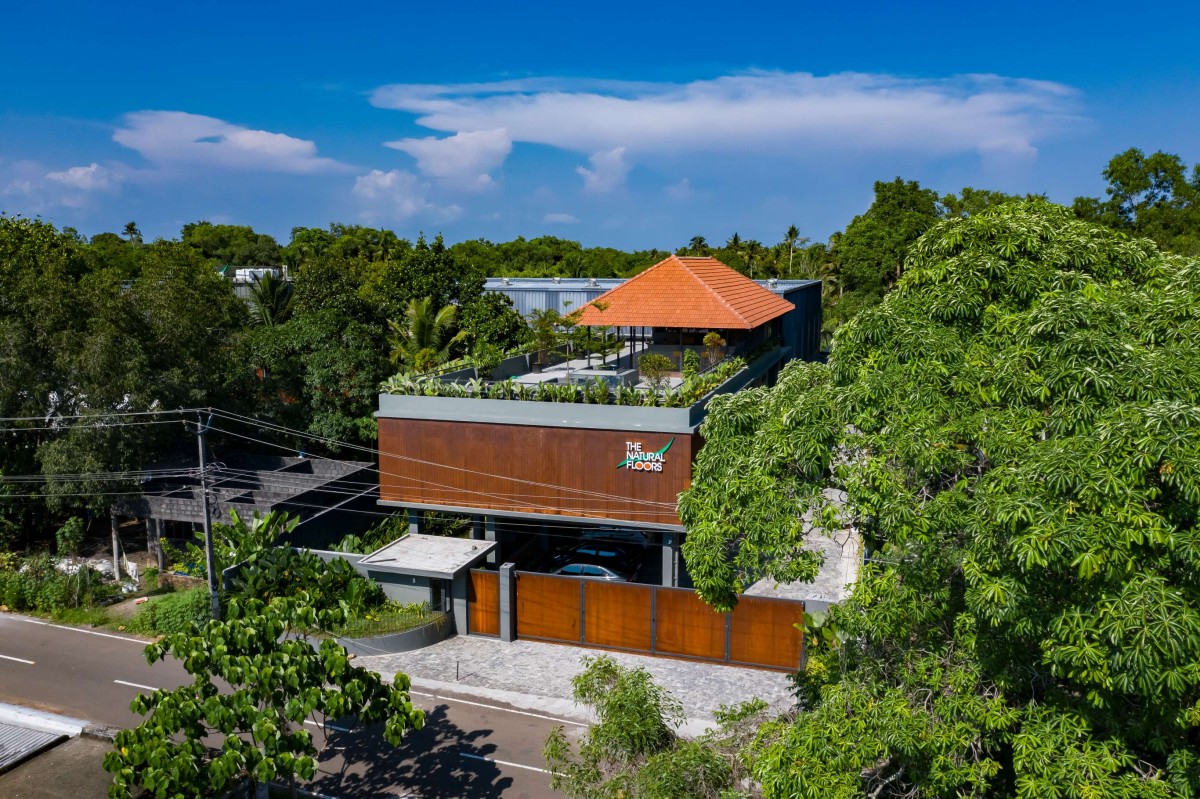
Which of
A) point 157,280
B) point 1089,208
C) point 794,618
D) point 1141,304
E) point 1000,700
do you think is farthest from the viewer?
point 1089,208

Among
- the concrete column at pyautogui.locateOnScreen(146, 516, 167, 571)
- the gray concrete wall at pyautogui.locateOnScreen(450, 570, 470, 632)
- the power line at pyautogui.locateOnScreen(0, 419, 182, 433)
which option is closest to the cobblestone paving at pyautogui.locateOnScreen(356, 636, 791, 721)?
the gray concrete wall at pyautogui.locateOnScreen(450, 570, 470, 632)

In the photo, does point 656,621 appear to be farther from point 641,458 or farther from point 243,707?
point 243,707

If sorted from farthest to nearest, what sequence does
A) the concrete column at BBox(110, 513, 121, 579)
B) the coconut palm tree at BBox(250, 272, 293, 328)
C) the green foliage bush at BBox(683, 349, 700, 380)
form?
the coconut palm tree at BBox(250, 272, 293, 328) → the green foliage bush at BBox(683, 349, 700, 380) → the concrete column at BBox(110, 513, 121, 579)

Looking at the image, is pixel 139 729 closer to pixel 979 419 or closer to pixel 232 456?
pixel 979 419

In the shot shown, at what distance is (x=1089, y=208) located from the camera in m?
57.9

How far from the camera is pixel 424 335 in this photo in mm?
34844

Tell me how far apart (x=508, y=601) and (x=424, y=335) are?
15.4 metres

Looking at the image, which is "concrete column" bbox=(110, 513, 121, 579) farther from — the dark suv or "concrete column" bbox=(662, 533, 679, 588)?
"concrete column" bbox=(662, 533, 679, 588)

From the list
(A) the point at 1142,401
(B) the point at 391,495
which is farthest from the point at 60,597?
(A) the point at 1142,401

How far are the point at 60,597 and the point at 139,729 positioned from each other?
16468 mm

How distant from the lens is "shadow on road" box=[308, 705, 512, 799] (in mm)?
16062

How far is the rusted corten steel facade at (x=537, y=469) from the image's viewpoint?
2255 centimetres

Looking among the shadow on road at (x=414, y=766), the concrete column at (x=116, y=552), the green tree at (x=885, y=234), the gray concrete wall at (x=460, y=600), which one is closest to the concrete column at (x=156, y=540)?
the concrete column at (x=116, y=552)

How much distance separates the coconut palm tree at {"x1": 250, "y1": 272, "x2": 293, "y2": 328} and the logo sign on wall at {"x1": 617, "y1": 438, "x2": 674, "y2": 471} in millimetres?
26883
